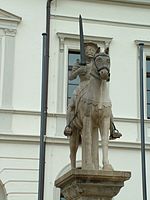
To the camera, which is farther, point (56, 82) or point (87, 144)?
point (56, 82)

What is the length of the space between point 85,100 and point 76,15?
11971mm

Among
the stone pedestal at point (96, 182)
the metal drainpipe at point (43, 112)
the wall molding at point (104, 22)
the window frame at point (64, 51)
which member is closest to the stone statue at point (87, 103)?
the stone pedestal at point (96, 182)

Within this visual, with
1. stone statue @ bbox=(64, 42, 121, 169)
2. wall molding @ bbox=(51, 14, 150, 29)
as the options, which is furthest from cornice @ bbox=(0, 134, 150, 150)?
stone statue @ bbox=(64, 42, 121, 169)

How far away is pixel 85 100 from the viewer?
25.0 ft

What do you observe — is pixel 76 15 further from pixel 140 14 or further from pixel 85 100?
pixel 85 100

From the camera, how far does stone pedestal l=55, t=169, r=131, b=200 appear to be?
23.4 feet

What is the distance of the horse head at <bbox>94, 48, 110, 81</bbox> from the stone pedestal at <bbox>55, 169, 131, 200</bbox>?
1257 millimetres

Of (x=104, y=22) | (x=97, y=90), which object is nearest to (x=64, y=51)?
(x=104, y=22)

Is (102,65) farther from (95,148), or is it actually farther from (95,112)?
(95,148)

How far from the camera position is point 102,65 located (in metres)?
7.57

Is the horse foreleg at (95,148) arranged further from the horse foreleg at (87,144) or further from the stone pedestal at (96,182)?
the stone pedestal at (96,182)

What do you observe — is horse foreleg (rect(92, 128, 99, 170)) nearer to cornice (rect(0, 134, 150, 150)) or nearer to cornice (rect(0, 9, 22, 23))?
cornice (rect(0, 134, 150, 150))

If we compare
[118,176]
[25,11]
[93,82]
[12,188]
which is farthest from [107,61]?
[25,11]

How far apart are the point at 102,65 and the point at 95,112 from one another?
2.06 feet
